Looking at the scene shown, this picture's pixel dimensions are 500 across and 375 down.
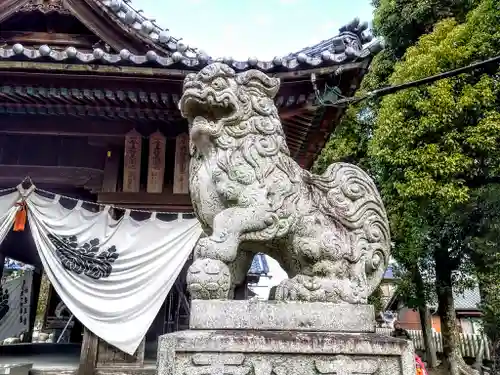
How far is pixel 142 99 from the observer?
16.8 feet

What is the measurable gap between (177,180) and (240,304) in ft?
11.2

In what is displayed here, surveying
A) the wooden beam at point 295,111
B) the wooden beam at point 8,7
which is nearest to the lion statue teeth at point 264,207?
the wooden beam at point 295,111

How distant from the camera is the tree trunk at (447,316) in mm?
10914

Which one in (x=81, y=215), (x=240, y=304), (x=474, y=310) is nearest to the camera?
(x=240, y=304)

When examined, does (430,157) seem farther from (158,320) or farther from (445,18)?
(158,320)

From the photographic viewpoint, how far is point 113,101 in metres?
5.17

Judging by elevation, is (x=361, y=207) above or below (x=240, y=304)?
above

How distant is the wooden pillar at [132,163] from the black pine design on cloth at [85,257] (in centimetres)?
82

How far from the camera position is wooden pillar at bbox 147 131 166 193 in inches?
222

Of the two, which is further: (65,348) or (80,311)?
(65,348)

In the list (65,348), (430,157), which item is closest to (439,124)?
(430,157)

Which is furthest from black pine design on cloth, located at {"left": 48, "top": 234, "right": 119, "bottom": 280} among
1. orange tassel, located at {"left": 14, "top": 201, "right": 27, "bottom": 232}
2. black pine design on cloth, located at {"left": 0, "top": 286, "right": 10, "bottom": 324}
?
black pine design on cloth, located at {"left": 0, "top": 286, "right": 10, "bottom": 324}

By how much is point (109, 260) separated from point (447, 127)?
7.33 m

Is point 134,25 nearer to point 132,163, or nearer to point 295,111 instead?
point 132,163
